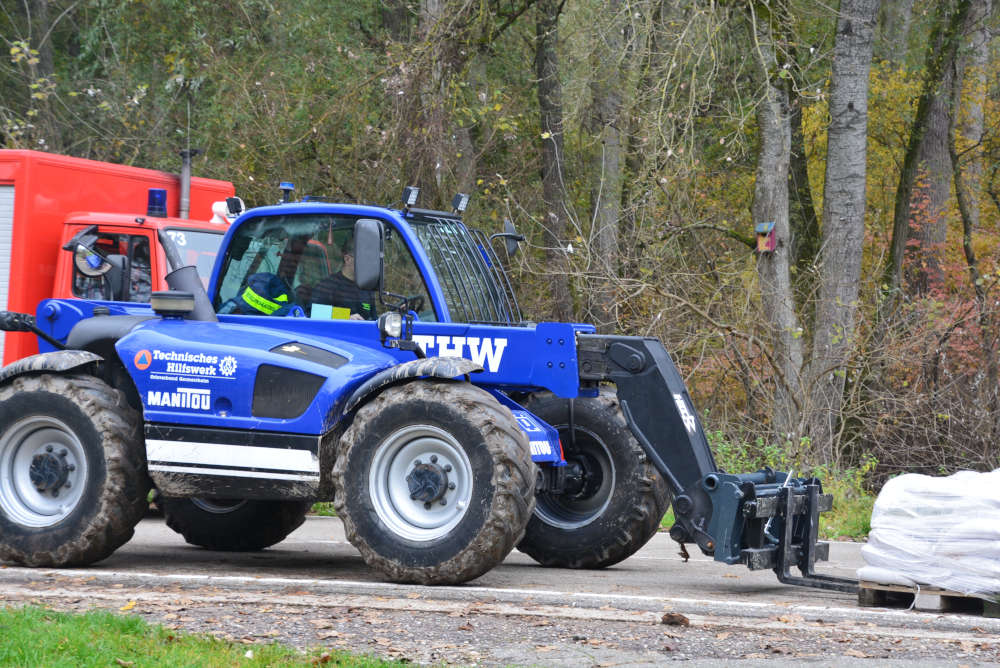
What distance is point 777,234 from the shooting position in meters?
18.2

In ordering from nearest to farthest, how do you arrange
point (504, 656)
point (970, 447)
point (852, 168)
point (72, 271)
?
point (504, 656)
point (72, 271)
point (970, 447)
point (852, 168)

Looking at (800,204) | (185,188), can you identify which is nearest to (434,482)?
(185,188)

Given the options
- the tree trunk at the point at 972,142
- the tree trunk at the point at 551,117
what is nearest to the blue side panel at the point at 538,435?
the tree trunk at the point at 972,142

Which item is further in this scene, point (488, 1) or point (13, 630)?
point (488, 1)

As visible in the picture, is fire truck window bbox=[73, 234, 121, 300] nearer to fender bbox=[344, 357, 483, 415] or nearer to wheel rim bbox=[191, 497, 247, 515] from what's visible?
wheel rim bbox=[191, 497, 247, 515]

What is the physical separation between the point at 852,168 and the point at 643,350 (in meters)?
9.94

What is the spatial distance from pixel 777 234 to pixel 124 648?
43.7 ft

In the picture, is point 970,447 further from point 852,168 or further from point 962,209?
point 962,209

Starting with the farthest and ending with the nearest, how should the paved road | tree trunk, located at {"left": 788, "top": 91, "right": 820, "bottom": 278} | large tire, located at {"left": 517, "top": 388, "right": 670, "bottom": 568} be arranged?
tree trunk, located at {"left": 788, "top": 91, "right": 820, "bottom": 278} < large tire, located at {"left": 517, "top": 388, "right": 670, "bottom": 568} < the paved road

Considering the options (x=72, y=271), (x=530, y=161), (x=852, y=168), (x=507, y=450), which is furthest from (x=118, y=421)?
(x=530, y=161)

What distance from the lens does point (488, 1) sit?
2042 centimetres

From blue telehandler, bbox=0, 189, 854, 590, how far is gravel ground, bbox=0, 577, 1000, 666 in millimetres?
890

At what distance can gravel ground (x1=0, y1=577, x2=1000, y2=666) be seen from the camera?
656 cm

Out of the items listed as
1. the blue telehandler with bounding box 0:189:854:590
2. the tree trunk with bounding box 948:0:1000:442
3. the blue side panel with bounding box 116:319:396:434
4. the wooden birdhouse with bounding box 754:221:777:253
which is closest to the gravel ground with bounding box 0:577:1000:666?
the blue telehandler with bounding box 0:189:854:590
